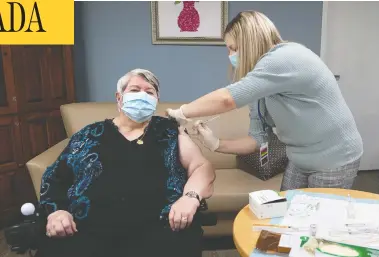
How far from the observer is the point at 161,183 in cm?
157

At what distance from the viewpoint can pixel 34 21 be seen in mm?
2590

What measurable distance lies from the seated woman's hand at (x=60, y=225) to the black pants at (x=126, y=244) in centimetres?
2

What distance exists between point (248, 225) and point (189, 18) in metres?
2.27

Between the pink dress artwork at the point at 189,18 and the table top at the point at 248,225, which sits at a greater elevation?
the pink dress artwork at the point at 189,18

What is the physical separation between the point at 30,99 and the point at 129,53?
3.04 ft

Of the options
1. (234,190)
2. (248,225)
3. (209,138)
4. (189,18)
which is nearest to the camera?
(248,225)

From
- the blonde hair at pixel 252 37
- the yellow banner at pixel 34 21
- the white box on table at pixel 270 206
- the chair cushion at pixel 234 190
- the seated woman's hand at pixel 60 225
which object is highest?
the yellow banner at pixel 34 21

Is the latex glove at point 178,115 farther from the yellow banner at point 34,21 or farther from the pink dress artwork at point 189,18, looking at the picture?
the pink dress artwork at point 189,18

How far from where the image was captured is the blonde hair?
58.4 inches

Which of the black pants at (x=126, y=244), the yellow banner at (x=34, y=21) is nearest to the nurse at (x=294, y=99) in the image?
the black pants at (x=126, y=244)

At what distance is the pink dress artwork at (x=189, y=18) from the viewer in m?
3.12

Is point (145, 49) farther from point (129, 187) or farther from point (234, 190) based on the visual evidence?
point (129, 187)

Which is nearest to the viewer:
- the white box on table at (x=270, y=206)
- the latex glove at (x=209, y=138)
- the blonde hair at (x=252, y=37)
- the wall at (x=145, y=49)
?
the white box on table at (x=270, y=206)

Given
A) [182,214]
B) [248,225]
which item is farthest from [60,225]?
[248,225]
